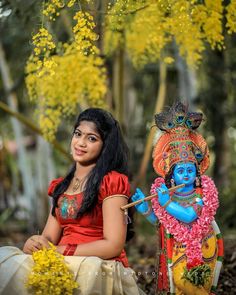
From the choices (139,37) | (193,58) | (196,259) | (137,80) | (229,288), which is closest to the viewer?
(196,259)

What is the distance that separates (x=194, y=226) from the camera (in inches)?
185

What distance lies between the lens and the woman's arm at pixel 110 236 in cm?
466

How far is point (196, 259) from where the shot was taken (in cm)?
466

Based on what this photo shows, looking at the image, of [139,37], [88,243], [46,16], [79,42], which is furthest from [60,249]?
[139,37]

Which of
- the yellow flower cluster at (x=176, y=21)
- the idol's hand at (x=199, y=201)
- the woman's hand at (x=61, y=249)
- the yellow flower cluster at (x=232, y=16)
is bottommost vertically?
the woman's hand at (x=61, y=249)

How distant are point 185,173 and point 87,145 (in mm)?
776

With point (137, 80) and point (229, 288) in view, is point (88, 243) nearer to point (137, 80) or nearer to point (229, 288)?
point (229, 288)

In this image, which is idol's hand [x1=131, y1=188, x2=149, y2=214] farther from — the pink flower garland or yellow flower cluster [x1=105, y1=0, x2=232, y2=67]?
yellow flower cluster [x1=105, y1=0, x2=232, y2=67]

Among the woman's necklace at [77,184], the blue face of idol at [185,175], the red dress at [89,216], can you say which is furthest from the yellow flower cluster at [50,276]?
the blue face of idol at [185,175]

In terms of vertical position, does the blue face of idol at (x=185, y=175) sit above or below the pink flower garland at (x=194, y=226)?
above

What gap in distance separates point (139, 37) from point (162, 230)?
3901mm

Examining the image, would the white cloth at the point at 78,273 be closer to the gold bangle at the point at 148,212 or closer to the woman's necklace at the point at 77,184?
the gold bangle at the point at 148,212

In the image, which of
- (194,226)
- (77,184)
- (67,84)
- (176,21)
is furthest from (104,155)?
(67,84)

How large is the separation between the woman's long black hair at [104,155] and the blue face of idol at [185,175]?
448 mm
